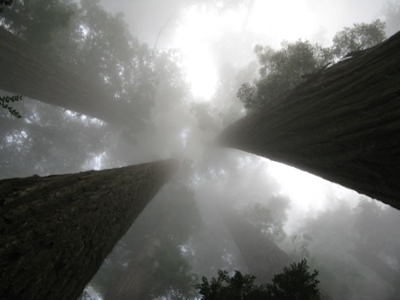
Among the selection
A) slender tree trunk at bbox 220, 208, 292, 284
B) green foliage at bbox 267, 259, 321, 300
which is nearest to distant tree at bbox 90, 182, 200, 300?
slender tree trunk at bbox 220, 208, 292, 284

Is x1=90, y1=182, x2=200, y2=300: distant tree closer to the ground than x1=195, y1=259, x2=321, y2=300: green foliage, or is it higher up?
higher up

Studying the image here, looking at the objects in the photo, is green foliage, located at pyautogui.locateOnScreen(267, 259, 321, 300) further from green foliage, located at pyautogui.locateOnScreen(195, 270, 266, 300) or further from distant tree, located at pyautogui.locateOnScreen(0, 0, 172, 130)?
distant tree, located at pyautogui.locateOnScreen(0, 0, 172, 130)

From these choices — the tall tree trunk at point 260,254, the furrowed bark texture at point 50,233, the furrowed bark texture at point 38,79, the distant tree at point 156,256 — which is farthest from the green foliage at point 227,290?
the furrowed bark texture at point 38,79

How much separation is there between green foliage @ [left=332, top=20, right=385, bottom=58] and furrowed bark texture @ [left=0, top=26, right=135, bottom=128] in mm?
12075

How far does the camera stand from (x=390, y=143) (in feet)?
8.63

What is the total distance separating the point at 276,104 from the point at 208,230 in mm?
32332

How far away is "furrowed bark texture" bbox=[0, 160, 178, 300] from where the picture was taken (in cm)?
163

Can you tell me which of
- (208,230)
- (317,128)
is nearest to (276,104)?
(317,128)

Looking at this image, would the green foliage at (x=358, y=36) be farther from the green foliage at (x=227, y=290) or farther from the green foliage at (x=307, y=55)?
the green foliage at (x=227, y=290)

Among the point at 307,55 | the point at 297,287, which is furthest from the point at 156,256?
the point at 307,55

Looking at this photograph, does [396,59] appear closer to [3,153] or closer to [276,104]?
[276,104]

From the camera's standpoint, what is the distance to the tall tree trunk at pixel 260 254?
13.9 metres

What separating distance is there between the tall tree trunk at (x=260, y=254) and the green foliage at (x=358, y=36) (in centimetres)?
1042

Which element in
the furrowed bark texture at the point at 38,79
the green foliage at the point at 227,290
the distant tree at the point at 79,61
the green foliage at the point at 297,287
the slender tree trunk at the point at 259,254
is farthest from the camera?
the slender tree trunk at the point at 259,254
